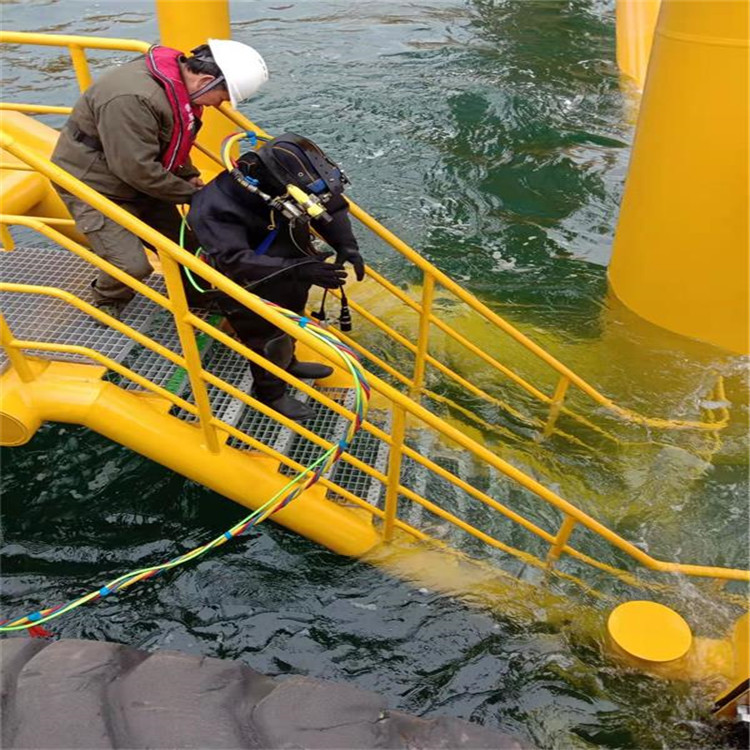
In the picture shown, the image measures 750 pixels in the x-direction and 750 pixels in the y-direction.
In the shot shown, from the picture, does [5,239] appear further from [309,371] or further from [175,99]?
[309,371]

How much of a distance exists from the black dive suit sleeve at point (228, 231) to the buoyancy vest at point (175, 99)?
0.50 m

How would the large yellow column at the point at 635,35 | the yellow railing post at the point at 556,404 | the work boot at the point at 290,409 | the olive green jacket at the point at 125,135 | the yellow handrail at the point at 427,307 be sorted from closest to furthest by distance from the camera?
the olive green jacket at the point at 125,135 → the work boot at the point at 290,409 → the yellow handrail at the point at 427,307 → the yellow railing post at the point at 556,404 → the large yellow column at the point at 635,35

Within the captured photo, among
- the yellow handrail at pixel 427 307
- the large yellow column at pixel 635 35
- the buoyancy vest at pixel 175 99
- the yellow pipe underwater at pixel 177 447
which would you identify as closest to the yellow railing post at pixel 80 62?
the yellow handrail at pixel 427 307

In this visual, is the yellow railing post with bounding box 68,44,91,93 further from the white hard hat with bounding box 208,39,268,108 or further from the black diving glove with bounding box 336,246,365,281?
the black diving glove with bounding box 336,246,365,281

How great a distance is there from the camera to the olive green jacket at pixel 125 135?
3217 mm

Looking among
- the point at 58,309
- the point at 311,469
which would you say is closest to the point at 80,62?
the point at 58,309

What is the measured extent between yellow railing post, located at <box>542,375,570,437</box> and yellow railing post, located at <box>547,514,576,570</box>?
1221 millimetres

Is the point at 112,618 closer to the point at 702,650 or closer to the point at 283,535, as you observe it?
the point at 283,535

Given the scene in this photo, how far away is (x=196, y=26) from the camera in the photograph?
246 inches

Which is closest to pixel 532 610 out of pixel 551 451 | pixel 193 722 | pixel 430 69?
pixel 551 451

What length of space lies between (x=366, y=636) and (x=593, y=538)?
1434 millimetres

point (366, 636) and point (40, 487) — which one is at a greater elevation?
point (40, 487)

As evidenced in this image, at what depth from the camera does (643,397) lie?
503 centimetres

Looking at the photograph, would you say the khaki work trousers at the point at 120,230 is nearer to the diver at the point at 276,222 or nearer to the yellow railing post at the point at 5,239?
the diver at the point at 276,222
